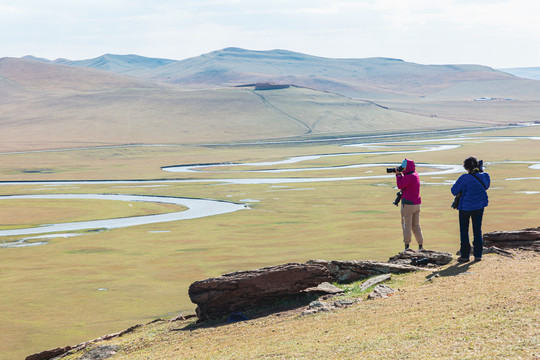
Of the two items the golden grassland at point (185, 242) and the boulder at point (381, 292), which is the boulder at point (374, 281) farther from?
the golden grassland at point (185, 242)

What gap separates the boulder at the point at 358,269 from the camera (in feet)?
54.6

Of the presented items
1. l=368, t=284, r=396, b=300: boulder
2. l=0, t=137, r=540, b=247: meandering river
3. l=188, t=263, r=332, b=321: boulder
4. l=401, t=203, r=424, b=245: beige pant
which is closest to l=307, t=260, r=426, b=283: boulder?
l=188, t=263, r=332, b=321: boulder

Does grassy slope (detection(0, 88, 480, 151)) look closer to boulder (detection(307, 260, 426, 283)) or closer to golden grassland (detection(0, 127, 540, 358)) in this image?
golden grassland (detection(0, 127, 540, 358))

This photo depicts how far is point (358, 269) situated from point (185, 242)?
26.2 metres

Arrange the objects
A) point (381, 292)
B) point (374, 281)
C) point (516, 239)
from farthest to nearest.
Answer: point (516, 239) → point (374, 281) → point (381, 292)

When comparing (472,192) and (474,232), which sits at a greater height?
(472,192)

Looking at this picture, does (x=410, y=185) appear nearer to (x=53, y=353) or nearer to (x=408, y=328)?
(x=408, y=328)

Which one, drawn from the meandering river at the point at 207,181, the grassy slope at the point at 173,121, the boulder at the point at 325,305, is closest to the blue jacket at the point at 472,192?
the boulder at the point at 325,305

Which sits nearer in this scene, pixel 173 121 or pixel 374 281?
pixel 374 281

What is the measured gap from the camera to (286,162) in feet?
361

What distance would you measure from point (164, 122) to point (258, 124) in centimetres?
2347

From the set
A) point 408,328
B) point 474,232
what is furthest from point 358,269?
point 408,328

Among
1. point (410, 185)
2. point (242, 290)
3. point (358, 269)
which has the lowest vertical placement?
point (242, 290)

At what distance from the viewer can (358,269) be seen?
1683 cm
